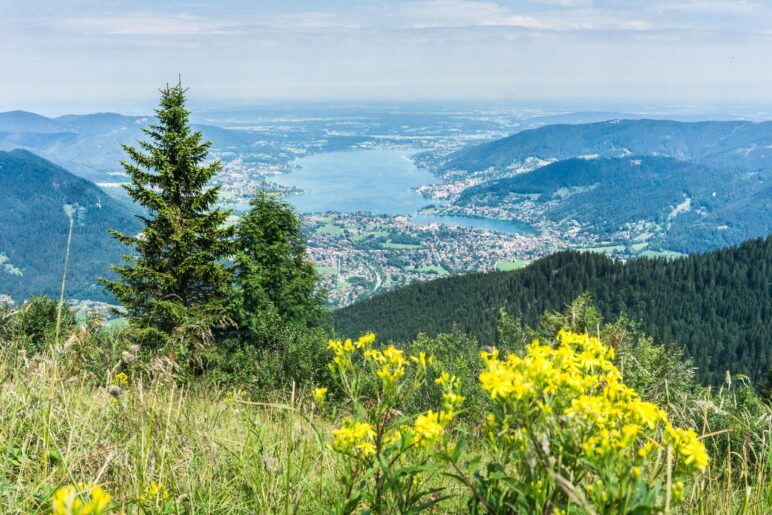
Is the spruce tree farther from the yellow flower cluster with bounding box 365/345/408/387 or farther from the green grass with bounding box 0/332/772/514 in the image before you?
the yellow flower cluster with bounding box 365/345/408/387

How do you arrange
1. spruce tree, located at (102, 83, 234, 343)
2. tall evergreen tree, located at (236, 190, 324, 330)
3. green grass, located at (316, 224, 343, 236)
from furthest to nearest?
green grass, located at (316, 224, 343, 236) < tall evergreen tree, located at (236, 190, 324, 330) < spruce tree, located at (102, 83, 234, 343)

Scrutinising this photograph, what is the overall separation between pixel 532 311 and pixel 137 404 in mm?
Answer: 89231

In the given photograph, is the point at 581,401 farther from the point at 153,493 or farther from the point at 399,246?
the point at 399,246

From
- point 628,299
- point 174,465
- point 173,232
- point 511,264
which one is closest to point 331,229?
point 511,264

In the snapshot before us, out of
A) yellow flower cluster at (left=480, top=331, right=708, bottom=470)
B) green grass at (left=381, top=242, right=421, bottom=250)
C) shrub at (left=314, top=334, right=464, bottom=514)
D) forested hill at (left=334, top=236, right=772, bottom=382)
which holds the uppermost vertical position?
yellow flower cluster at (left=480, top=331, right=708, bottom=470)

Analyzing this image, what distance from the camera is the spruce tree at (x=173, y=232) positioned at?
47.7 ft

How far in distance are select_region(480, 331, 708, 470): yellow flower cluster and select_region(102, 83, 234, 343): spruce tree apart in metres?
13.9

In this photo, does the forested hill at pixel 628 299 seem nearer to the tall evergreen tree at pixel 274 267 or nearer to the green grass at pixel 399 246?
the tall evergreen tree at pixel 274 267

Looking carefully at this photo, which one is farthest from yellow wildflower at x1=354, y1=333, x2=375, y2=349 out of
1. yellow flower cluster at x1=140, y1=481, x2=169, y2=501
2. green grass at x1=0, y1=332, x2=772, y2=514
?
yellow flower cluster at x1=140, y1=481, x2=169, y2=501

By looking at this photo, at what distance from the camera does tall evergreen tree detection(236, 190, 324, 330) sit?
1714 cm

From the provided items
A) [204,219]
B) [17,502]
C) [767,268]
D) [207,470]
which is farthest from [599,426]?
[767,268]

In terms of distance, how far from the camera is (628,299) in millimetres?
89250

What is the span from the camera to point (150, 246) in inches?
583

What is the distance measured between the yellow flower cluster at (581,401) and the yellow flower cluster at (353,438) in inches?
18.3
